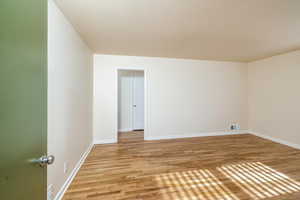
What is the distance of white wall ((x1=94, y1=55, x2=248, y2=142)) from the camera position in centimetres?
354

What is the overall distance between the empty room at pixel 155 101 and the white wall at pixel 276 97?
0.03 metres

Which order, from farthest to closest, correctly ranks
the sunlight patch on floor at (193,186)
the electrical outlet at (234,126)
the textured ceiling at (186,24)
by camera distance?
the electrical outlet at (234,126), the sunlight patch on floor at (193,186), the textured ceiling at (186,24)

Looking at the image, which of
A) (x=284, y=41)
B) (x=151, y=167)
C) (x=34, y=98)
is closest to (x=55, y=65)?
(x=34, y=98)

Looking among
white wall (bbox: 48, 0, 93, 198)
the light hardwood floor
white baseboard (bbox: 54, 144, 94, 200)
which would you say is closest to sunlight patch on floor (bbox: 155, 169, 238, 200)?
the light hardwood floor

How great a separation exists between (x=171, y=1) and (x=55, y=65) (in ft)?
5.07

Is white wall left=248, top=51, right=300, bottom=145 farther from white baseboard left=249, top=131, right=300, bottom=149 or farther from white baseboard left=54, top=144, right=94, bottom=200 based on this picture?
white baseboard left=54, top=144, right=94, bottom=200

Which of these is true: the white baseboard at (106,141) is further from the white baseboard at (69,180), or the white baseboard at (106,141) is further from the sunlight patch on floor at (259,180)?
the sunlight patch on floor at (259,180)

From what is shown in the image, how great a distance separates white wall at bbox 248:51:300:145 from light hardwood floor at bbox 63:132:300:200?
0.58 metres

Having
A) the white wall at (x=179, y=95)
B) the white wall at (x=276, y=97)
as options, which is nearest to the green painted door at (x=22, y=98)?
the white wall at (x=179, y=95)

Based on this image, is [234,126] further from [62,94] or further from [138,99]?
[62,94]

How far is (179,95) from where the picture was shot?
3.96 meters

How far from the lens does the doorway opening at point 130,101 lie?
16.3 feet

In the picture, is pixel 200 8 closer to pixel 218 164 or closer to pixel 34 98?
pixel 34 98

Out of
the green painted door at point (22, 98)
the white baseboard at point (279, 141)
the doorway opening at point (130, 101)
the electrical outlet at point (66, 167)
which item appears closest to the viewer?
the green painted door at point (22, 98)
